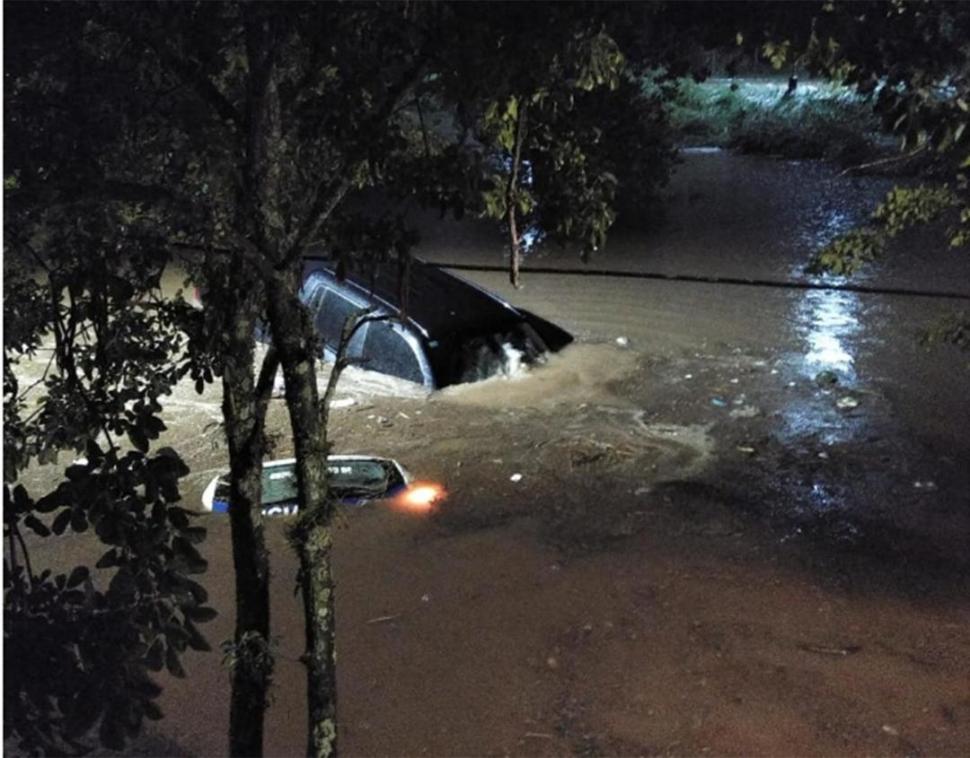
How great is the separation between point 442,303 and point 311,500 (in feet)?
19.6

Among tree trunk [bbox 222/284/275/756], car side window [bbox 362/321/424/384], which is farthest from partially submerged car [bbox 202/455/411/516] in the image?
tree trunk [bbox 222/284/275/756]

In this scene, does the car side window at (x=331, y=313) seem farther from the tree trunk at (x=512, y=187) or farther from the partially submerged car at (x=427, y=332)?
the tree trunk at (x=512, y=187)

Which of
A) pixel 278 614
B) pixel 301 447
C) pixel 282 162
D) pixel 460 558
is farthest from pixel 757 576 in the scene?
pixel 282 162

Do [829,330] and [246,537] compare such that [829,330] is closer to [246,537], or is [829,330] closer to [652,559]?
[652,559]

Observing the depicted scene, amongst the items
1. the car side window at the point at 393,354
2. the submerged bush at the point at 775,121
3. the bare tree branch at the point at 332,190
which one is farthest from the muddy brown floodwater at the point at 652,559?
the submerged bush at the point at 775,121

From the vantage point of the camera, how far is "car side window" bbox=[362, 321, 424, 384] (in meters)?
8.28

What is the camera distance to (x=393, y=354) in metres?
8.35

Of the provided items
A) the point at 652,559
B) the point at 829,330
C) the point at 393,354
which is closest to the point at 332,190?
the point at 652,559

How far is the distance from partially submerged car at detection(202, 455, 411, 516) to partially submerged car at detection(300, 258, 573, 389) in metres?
1.71

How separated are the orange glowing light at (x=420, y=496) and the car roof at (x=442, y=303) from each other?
2.09m

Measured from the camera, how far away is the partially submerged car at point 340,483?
6023 mm

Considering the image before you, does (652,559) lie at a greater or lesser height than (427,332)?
lesser

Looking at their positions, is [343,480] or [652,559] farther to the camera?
[343,480]

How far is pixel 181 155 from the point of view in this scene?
1.97 m
